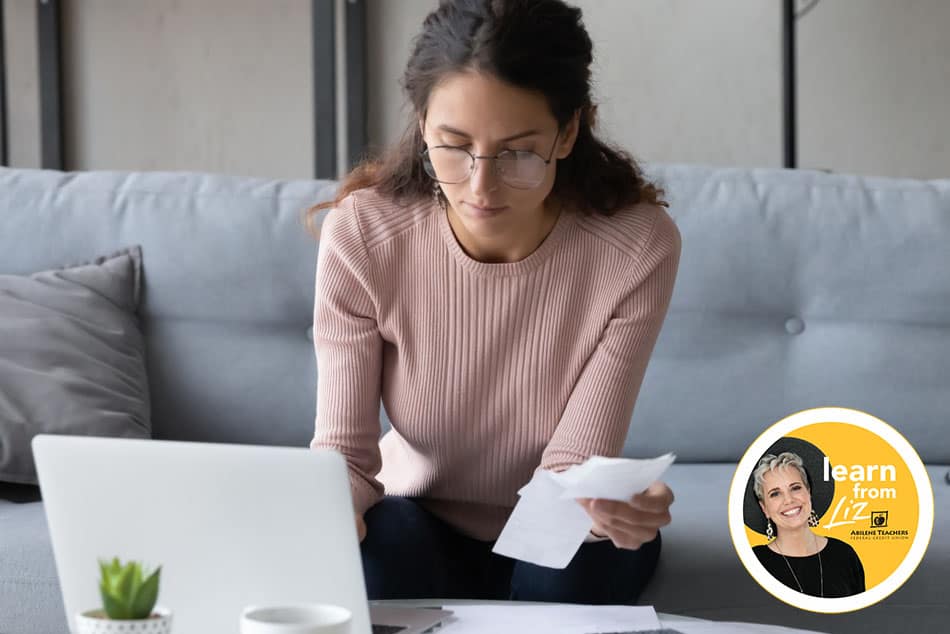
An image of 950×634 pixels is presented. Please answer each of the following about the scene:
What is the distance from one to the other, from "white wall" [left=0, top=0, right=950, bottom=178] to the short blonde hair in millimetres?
2341

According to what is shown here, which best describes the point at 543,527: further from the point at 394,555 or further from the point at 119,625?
the point at 119,625

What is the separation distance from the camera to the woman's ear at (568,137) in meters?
Result: 1.36

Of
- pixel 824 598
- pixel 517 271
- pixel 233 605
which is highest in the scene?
pixel 517 271

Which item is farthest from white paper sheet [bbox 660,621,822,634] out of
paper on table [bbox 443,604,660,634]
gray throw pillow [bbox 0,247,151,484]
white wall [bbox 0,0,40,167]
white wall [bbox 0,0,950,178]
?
white wall [bbox 0,0,40,167]

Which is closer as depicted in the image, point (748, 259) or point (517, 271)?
point (517, 271)

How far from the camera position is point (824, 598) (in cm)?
119

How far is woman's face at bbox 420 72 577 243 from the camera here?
1.28 meters

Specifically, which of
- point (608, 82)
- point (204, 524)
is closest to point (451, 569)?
point (204, 524)

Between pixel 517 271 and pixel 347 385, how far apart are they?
0.26m

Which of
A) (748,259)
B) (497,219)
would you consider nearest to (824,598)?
(497,219)

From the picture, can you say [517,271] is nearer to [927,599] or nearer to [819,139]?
[927,599]

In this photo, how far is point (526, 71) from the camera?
1.29m

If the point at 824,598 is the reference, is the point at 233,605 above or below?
above
